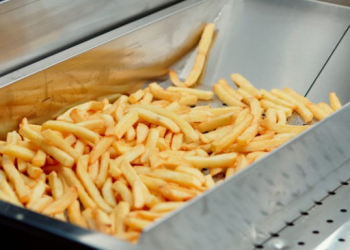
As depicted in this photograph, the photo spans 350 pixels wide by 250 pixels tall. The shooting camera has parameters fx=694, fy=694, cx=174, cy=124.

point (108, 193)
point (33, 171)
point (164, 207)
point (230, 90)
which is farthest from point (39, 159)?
point (230, 90)

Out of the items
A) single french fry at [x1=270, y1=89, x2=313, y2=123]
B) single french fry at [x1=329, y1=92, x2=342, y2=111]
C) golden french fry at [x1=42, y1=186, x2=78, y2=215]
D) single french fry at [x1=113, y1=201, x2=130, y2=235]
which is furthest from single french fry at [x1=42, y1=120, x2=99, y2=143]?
single french fry at [x1=329, y1=92, x2=342, y2=111]

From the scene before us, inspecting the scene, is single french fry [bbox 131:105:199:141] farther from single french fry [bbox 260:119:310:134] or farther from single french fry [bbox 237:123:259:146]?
single french fry [bbox 260:119:310:134]

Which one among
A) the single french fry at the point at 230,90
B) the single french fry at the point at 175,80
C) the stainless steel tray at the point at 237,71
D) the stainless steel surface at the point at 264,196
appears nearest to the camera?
the stainless steel surface at the point at 264,196

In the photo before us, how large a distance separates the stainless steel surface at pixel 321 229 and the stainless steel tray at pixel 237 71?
0.02 meters

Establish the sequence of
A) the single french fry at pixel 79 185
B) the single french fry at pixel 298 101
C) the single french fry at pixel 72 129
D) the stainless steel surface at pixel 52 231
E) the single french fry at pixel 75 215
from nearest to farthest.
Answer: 1. the stainless steel surface at pixel 52 231
2. the single french fry at pixel 75 215
3. the single french fry at pixel 79 185
4. the single french fry at pixel 72 129
5. the single french fry at pixel 298 101

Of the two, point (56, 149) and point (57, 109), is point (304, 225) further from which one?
point (57, 109)

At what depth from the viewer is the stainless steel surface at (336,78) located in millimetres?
3234

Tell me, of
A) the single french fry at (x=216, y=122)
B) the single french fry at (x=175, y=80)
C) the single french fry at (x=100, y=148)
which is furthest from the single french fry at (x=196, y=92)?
the single french fry at (x=100, y=148)

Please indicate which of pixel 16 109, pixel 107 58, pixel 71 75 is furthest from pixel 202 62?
pixel 16 109

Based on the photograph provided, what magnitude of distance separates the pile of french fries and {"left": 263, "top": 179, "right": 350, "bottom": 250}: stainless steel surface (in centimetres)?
28

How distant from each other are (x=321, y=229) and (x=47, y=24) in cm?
138

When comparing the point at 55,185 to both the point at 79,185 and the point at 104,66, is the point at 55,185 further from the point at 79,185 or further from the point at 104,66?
the point at 104,66

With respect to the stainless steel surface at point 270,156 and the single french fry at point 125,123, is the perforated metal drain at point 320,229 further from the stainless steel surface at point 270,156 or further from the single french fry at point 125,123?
the single french fry at point 125,123

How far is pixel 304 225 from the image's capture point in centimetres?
243
